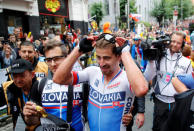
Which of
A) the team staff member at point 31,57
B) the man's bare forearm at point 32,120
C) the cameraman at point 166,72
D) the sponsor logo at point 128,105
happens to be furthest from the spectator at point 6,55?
the sponsor logo at point 128,105

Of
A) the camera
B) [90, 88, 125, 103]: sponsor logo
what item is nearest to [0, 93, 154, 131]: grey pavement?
the camera

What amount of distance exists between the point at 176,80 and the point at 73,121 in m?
1.25

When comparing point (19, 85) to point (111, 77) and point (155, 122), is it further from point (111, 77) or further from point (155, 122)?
point (155, 122)

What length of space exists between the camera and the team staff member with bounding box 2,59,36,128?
5.26 feet

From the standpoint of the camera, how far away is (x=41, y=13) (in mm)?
12438

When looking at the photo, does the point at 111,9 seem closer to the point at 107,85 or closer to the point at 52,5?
the point at 52,5

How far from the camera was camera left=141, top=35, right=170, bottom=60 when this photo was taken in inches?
102

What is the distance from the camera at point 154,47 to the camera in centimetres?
258

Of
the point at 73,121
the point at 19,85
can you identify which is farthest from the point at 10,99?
the point at 73,121

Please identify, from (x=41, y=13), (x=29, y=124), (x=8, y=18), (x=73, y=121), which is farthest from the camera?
(x=41, y=13)

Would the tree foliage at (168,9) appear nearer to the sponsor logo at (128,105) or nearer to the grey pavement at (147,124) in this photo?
the grey pavement at (147,124)

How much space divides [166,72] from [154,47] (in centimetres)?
50

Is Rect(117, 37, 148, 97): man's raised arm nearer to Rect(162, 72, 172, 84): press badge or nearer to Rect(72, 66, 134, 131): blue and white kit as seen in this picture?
Rect(72, 66, 134, 131): blue and white kit

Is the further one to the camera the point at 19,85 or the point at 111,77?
the point at 19,85
